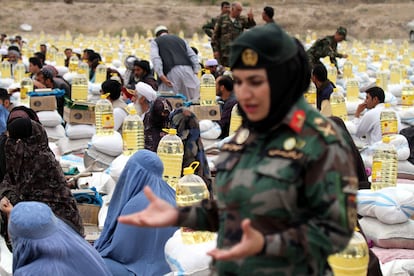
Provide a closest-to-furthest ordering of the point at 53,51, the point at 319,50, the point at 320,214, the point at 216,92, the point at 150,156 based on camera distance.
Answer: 1. the point at 320,214
2. the point at 150,156
3. the point at 216,92
4. the point at 319,50
5. the point at 53,51

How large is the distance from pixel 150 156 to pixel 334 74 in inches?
268

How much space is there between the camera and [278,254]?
1638mm

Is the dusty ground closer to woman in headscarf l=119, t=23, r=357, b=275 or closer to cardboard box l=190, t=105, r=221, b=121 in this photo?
cardboard box l=190, t=105, r=221, b=121

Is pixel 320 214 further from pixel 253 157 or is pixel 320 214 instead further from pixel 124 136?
pixel 124 136

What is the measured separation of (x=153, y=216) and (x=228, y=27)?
837 cm

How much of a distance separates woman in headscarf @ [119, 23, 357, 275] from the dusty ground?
2376cm

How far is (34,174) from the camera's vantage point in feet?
14.4

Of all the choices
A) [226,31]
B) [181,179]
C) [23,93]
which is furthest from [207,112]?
[226,31]

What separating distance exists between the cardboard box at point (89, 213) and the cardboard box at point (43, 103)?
91.3 inches

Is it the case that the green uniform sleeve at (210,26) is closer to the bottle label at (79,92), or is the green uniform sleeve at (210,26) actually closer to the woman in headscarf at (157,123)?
the bottle label at (79,92)

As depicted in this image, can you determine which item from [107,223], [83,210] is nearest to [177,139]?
[83,210]

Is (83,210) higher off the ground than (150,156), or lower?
lower

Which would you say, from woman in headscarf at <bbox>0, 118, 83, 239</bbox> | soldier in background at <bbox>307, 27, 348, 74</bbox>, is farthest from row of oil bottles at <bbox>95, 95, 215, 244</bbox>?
soldier in background at <bbox>307, 27, 348, 74</bbox>

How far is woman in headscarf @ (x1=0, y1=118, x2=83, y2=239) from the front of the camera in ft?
14.4
